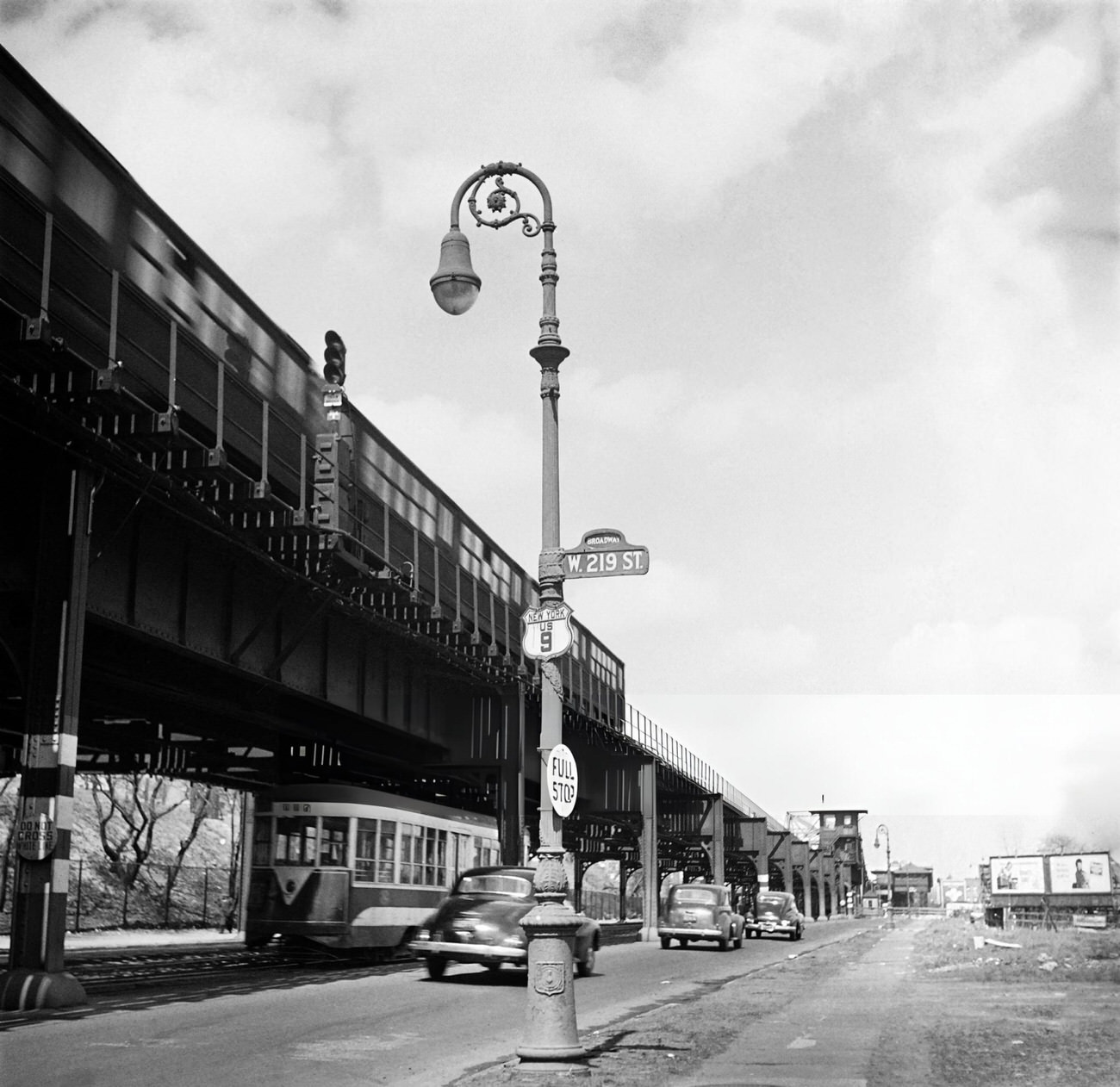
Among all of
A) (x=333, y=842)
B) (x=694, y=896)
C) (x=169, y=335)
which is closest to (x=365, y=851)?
(x=333, y=842)

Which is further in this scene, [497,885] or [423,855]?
[423,855]

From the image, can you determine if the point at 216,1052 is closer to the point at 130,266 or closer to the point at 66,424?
the point at 66,424

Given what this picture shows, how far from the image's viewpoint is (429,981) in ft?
70.8

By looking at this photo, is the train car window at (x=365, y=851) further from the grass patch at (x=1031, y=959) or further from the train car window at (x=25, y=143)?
the train car window at (x=25, y=143)

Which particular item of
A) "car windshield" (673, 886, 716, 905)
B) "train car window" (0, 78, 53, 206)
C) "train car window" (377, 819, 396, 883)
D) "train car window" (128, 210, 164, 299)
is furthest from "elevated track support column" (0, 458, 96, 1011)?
"car windshield" (673, 886, 716, 905)

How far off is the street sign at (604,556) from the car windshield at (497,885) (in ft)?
38.2

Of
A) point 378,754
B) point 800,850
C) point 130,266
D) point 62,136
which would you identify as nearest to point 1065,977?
point 130,266

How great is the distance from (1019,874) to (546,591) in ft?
159

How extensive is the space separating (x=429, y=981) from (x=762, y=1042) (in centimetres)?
966

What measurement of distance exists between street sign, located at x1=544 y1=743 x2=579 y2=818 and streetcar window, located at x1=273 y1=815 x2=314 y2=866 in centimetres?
1473

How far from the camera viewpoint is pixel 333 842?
25391 mm

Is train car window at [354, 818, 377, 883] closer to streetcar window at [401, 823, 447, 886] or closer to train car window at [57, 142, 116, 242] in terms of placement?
streetcar window at [401, 823, 447, 886]

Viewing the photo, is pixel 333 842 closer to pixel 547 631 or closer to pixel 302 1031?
pixel 302 1031

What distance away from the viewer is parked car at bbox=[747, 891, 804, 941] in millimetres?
49781
